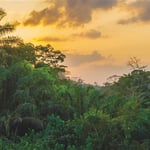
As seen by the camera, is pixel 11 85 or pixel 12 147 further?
pixel 11 85

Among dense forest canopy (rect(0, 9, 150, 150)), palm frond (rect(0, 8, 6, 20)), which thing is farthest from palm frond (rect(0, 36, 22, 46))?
palm frond (rect(0, 8, 6, 20))

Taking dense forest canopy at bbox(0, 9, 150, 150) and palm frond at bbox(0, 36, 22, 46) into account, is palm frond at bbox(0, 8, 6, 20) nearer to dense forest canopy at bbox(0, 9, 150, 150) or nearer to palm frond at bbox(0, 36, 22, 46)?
dense forest canopy at bbox(0, 9, 150, 150)

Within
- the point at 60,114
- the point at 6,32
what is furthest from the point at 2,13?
the point at 60,114

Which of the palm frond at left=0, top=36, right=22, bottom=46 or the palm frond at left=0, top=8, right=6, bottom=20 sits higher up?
the palm frond at left=0, top=8, right=6, bottom=20

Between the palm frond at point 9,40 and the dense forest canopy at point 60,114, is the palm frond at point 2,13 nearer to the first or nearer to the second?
the dense forest canopy at point 60,114

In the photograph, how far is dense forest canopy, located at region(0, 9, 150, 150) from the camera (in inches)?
770

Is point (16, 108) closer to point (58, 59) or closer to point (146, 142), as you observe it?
point (146, 142)

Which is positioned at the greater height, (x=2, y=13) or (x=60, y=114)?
(x=2, y=13)

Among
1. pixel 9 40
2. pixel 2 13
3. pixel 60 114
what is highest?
pixel 2 13

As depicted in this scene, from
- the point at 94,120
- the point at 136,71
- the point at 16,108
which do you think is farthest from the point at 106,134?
the point at 136,71

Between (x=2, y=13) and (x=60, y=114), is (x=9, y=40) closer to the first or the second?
(x=2, y=13)

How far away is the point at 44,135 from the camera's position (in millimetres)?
20938

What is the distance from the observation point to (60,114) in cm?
2312

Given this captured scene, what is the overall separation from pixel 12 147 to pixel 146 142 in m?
5.22
